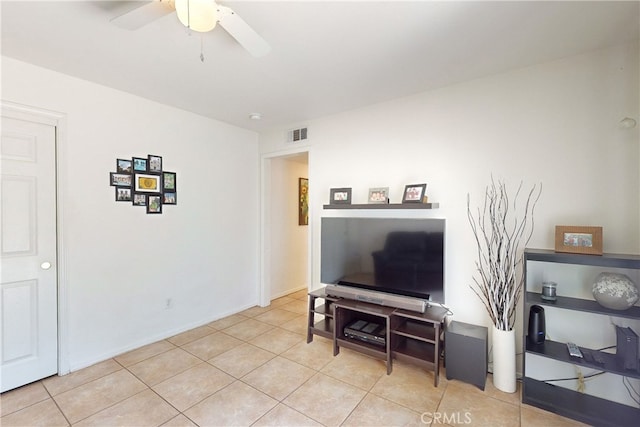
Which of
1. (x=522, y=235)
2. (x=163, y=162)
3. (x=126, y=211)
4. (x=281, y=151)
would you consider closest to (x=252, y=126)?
(x=281, y=151)

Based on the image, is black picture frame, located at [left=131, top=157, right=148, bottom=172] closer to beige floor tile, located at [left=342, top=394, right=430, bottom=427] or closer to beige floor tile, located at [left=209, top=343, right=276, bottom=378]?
beige floor tile, located at [left=209, top=343, right=276, bottom=378]

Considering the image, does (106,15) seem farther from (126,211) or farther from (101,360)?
(101,360)

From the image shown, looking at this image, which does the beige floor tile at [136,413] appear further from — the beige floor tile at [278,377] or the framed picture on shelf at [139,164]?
the framed picture on shelf at [139,164]

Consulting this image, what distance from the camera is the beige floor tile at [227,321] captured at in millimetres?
3439

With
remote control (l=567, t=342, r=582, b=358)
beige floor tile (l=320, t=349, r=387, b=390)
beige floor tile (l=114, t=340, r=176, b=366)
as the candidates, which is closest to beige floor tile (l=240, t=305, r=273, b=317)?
beige floor tile (l=114, t=340, r=176, b=366)

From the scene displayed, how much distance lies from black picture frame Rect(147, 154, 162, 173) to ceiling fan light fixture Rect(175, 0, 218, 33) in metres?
1.98

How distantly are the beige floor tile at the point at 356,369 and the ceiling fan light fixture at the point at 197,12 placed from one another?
2613 millimetres

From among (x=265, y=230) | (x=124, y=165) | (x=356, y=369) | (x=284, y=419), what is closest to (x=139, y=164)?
(x=124, y=165)

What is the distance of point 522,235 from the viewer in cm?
229

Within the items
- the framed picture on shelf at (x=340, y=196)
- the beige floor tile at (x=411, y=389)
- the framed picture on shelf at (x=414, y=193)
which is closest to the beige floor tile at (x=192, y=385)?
the beige floor tile at (x=411, y=389)

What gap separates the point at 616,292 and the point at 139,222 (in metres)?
3.89

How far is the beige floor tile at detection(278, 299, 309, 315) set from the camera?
3920 millimetres

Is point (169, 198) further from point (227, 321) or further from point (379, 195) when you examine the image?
point (379, 195)

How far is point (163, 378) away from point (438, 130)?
3244mm
